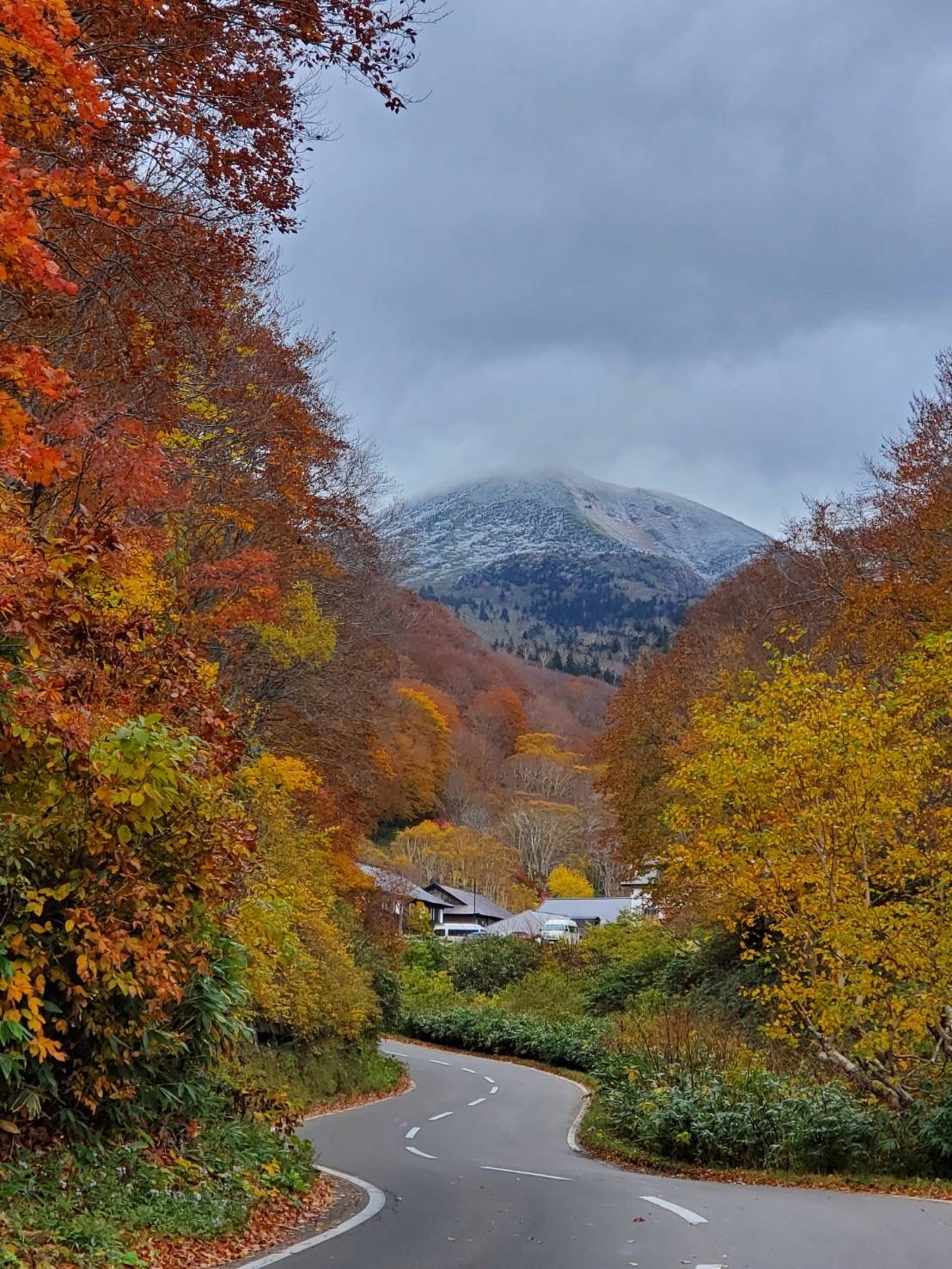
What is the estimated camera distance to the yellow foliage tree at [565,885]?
8644 cm

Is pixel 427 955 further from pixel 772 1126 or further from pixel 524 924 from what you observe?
pixel 772 1126

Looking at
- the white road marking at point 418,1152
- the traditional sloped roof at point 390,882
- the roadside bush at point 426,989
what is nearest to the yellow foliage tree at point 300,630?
the white road marking at point 418,1152

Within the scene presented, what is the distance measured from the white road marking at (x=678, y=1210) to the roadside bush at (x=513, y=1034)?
21.7 m

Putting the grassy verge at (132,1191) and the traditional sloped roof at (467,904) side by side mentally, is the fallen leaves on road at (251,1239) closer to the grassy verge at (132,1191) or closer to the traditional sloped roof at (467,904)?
the grassy verge at (132,1191)

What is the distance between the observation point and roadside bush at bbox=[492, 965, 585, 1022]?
4481cm

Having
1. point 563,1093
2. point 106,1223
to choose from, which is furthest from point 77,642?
point 563,1093

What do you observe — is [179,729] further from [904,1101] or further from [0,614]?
[904,1101]

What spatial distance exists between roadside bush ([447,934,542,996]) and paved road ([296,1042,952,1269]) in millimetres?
37157

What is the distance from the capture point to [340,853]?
34.2 metres

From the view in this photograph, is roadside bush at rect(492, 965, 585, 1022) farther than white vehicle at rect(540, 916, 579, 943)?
No

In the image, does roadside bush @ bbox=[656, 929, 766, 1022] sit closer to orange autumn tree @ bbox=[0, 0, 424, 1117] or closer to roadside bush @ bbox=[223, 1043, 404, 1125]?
roadside bush @ bbox=[223, 1043, 404, 1125]

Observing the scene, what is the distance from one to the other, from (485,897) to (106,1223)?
79.7m

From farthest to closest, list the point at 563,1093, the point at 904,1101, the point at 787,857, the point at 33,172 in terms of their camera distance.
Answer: the point at 563,1093
the point at 787,857
the point at 904,1101
the point at 33,172

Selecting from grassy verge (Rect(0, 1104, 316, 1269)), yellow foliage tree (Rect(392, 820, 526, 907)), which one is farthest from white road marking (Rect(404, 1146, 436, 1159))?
yellow foliage tree (Rect(392, 820, 526, 907))
